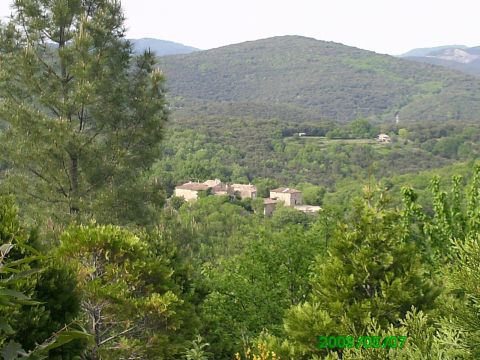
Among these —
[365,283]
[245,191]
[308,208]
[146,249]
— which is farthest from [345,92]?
[146,249]

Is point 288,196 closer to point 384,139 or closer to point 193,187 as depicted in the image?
point 193,187

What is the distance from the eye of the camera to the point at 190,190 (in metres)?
60.8

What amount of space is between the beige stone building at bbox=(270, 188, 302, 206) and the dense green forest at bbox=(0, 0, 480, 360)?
49.4 metres

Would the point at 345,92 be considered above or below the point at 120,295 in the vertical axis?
below

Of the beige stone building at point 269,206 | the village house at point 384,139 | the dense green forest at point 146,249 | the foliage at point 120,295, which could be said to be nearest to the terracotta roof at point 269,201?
the beige stone building at point 269,206

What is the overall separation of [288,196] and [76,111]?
5445cm

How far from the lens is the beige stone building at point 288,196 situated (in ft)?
212

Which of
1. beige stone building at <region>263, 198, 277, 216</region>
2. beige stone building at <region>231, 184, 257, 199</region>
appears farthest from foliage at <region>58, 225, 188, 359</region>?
beige stone building at <region>231, 184, 257, 199</region>

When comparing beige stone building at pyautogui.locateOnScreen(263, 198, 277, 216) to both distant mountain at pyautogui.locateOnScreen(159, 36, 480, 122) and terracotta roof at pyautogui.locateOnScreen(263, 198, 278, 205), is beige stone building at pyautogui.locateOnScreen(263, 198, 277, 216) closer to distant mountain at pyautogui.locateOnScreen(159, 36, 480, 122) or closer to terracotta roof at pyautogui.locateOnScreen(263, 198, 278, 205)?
terracotta roof at pyautogui.locateOnScreen(263, 198, 278, 205)

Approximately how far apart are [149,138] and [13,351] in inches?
463

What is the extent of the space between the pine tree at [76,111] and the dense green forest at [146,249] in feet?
0.12

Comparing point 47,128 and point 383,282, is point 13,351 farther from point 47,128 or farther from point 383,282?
point 47,128

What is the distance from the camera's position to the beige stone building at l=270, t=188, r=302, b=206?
64656 millimetres

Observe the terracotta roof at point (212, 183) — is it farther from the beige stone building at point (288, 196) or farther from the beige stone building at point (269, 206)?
the beige stone building at point (288, 196)
